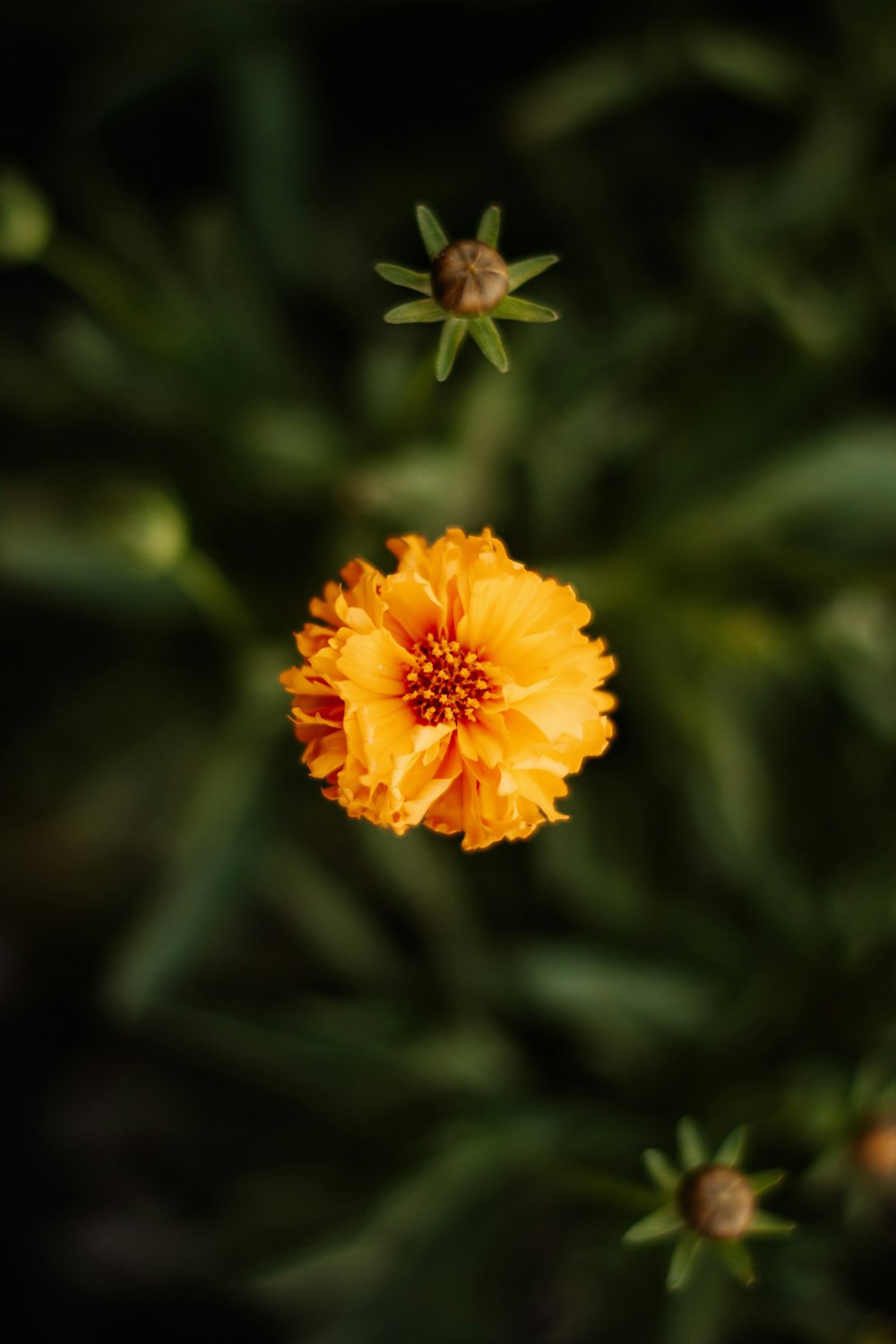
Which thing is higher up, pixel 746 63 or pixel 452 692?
pixel 746 63

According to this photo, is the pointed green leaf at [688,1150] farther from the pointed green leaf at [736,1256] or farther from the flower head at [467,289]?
the flower head at [467,289]

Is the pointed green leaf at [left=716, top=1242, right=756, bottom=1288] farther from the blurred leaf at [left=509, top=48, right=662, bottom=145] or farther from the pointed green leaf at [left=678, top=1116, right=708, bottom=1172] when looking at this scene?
the blurred leaf at [left=509, top=48, right=662, bottom=145]

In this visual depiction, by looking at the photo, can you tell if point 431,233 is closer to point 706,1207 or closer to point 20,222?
point 20,222

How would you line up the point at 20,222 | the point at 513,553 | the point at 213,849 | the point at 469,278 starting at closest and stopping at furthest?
A: the point at 469,278
the point at 20,222
the point at 213,849
the point at 513,553

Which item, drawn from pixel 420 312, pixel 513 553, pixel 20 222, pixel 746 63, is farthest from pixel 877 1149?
pixel 746 63

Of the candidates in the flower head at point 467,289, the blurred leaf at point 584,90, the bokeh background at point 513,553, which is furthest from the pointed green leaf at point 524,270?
the blurred leaf at point 584,90

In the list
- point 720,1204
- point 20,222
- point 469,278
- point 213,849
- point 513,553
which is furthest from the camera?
point 513,553

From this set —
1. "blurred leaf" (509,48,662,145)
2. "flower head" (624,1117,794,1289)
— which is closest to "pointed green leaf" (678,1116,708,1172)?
"flower head" (624,1117,794,1289)
